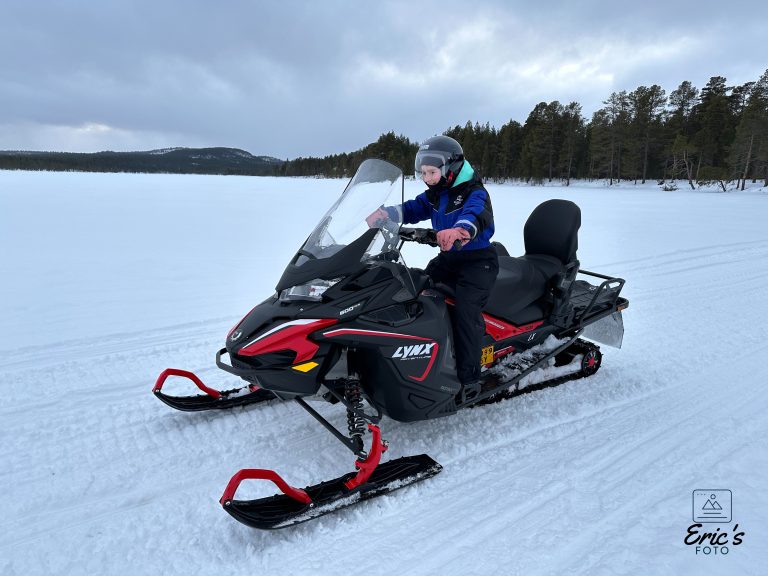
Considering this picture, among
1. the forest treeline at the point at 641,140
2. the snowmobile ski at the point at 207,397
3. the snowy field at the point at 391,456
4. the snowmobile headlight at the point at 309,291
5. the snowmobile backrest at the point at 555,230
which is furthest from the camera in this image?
the forest treeline at the point at 641,140

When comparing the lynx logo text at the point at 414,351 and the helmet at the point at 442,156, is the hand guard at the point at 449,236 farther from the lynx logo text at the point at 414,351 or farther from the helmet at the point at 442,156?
the lynx logo text at the point at 414,351

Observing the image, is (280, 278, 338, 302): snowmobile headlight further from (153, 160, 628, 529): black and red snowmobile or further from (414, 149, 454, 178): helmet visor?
(414, 149, 454, 178): helmet visor

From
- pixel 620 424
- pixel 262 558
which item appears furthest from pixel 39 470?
pixel 620 424

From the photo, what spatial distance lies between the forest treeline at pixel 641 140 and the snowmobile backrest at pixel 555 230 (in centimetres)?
2913

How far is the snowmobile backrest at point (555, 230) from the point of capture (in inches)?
146

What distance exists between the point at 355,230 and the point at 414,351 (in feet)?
2.52

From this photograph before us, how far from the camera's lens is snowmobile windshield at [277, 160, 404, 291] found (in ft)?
8.25

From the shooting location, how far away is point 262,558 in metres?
2.11

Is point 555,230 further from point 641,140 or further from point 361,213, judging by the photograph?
point 641,140

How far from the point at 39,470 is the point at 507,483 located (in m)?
2.58

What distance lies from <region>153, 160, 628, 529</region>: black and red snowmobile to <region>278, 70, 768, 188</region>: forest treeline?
29.9 metres

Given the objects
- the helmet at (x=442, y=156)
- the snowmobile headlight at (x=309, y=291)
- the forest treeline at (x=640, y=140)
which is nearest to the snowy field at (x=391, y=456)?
the snowmobile headlight at (x=309, y=291)

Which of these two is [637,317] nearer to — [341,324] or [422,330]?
[422,330]

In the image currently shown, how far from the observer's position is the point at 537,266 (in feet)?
12.0
